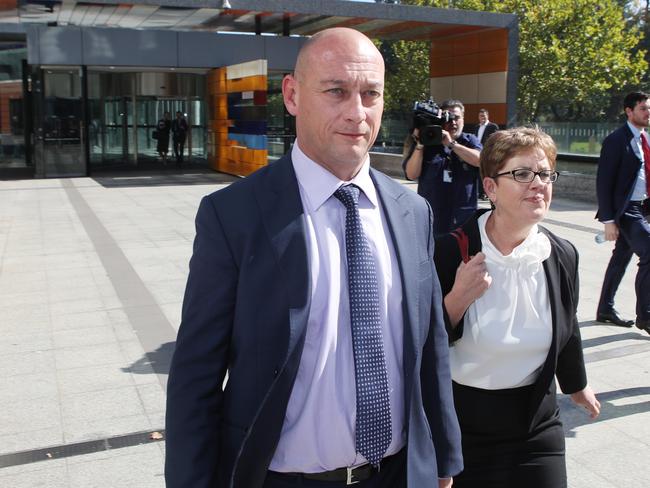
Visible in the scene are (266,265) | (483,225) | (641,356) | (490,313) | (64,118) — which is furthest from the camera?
(64,118)

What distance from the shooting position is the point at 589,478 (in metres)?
3.77

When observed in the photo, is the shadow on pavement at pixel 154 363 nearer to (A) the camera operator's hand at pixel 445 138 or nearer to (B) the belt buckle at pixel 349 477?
(A) the camera operator's hand at pixel 445 138

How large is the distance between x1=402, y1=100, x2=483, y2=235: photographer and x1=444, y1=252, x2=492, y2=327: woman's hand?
2.63 metres

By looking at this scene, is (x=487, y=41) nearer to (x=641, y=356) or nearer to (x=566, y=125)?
(x=566, y=125)

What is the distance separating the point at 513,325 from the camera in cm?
259

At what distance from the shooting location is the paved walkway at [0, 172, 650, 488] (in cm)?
391

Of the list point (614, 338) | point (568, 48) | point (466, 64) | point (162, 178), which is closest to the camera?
point (614, 338)

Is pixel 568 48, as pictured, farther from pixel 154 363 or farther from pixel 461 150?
pixel 154 363

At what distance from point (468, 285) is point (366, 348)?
32.4 inches

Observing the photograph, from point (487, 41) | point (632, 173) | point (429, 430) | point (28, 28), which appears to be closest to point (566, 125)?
point (487, 41)

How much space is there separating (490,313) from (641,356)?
364 centimetres

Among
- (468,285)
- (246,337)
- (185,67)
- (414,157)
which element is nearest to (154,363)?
(414,157)

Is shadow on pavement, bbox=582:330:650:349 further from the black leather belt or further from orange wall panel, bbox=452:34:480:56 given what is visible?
orange wall panel, bbox=452:34:480:56

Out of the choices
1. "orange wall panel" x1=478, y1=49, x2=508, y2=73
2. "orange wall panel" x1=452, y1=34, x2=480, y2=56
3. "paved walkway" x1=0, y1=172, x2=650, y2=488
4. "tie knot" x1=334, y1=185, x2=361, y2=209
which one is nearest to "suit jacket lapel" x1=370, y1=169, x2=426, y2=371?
"tie knot" x1=334, y1=185, x2=361, y2=209
